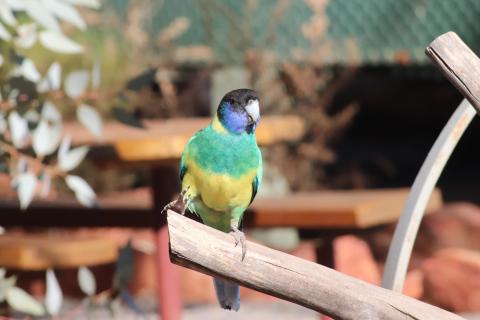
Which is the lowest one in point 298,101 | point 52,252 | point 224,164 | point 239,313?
point 239,313

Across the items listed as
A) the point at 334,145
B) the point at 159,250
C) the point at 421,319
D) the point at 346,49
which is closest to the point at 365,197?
the point at 159,250

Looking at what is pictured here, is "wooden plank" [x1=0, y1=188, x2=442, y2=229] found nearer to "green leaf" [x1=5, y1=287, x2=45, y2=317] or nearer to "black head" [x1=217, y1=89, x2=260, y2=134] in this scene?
"green leaf" [x1=5, y1=287, x2=45, y2=317]

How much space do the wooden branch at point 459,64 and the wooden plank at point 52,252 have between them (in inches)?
111

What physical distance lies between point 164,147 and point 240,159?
1.48 m

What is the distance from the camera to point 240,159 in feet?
6.37

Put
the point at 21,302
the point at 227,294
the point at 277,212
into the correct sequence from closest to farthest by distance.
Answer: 1. the point at 227,294
2. the point at 21,302
3. the point at 277,212

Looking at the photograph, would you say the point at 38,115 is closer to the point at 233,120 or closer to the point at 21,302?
the point at 21,302

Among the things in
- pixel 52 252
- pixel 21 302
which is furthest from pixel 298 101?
pixel 21 302

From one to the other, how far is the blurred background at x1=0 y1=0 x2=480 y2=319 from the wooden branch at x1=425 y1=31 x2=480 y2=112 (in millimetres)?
2910

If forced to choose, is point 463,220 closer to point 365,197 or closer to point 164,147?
point 365,197

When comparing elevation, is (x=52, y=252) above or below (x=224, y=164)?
below

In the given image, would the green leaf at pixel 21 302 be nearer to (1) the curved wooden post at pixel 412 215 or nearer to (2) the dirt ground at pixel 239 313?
(1) the curved wooden post at pixel 412 215

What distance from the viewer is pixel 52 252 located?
4.15 metres

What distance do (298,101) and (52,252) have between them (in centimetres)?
306
